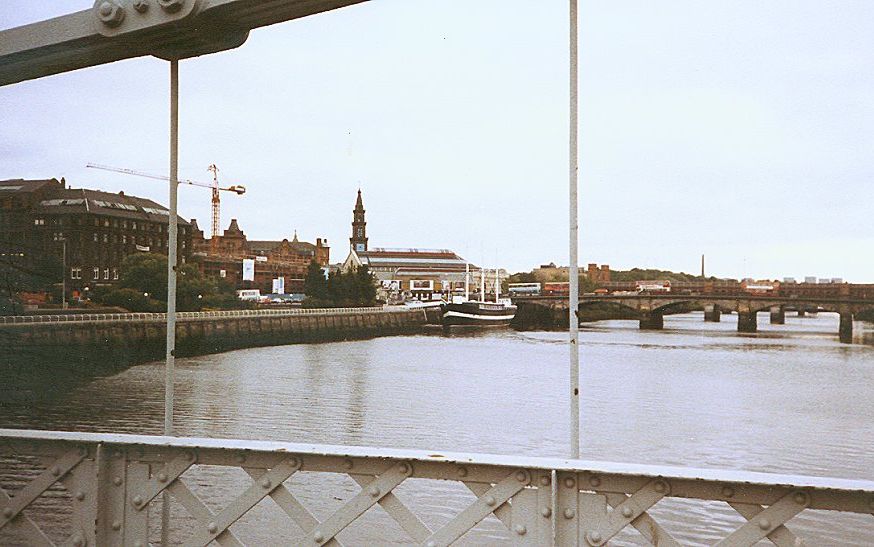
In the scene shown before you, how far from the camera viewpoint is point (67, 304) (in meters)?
11.0

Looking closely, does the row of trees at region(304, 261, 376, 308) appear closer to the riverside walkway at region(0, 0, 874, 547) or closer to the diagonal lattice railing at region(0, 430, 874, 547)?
the riverside walkway at region(0, 0, 874, 547)

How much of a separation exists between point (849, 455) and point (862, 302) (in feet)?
61.4

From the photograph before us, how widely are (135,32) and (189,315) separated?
84.1 ft

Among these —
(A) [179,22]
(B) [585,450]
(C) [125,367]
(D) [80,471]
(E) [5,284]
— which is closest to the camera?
(D) [80,471]

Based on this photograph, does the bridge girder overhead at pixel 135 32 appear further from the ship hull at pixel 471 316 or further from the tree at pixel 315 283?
the ship hull at pixel 471 316

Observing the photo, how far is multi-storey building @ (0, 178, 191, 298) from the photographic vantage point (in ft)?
25.7

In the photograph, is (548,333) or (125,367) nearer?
(125,367)

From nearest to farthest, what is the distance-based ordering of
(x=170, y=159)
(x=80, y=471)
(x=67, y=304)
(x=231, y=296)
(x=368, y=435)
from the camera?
(x=80, y=471), (x=170, y=159), (x=67, y=304), (x=368, y=435), (x=231, y=296)

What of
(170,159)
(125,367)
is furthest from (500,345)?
(170,159)

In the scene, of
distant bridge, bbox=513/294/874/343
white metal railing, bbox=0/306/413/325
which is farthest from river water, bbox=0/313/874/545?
distant bridge, bbox=513/294/874/343

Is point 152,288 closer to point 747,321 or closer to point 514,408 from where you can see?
point 514,408

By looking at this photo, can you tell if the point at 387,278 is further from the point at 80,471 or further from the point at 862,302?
the point at 80,471

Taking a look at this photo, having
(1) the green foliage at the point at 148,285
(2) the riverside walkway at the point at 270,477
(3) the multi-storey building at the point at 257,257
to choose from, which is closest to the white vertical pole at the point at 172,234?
(2) the riverside walkway at the point at 270,477

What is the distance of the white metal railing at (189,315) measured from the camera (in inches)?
588
